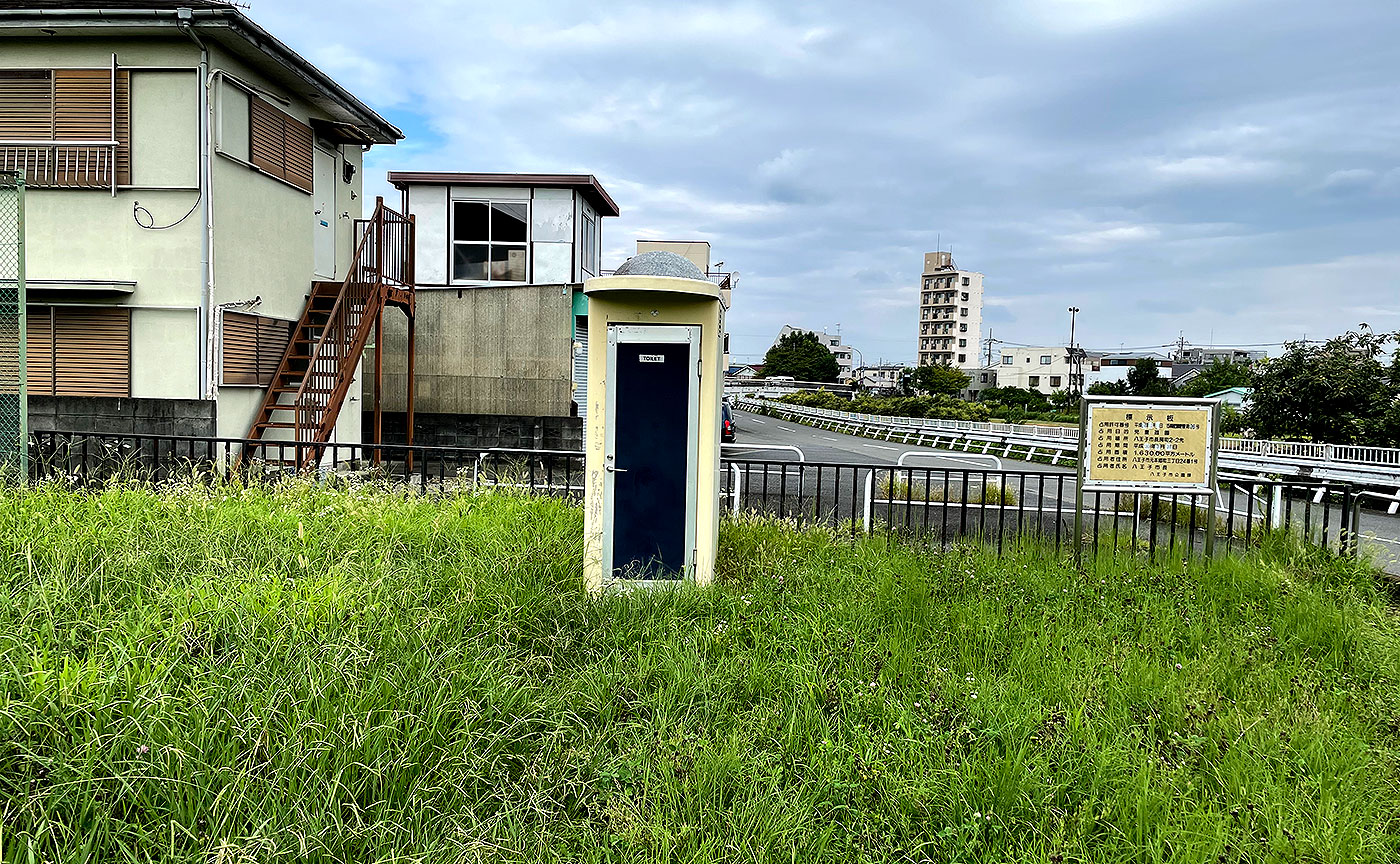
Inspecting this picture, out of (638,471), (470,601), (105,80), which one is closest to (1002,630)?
Answer: (638,471)

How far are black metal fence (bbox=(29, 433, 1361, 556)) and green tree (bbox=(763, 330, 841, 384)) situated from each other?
84186 mm

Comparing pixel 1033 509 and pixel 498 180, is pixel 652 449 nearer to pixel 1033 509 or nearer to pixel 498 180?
pixel 1033 509

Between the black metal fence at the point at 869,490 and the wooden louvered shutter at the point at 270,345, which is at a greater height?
the wooden louvered shutter at the point at 270,345

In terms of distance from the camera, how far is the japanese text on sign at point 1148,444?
721cm

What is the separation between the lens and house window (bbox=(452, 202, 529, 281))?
2123cm

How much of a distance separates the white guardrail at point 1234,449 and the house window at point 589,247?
41.9ft

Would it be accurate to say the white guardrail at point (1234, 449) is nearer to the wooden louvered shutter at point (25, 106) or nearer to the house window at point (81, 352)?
the house window at point (81, 352)

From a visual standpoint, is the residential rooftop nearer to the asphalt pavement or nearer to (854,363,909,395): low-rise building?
the asphalt pavement

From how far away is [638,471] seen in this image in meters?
6.07

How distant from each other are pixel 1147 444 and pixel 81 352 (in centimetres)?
1369

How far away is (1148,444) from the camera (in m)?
7.24

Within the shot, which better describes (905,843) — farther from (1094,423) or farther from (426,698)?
(1094,423)

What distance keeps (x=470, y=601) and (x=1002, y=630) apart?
317 centimetres

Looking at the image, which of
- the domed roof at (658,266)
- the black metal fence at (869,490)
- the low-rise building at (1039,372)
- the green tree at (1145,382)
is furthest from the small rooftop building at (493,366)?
the low-rise building at (1039,372)
